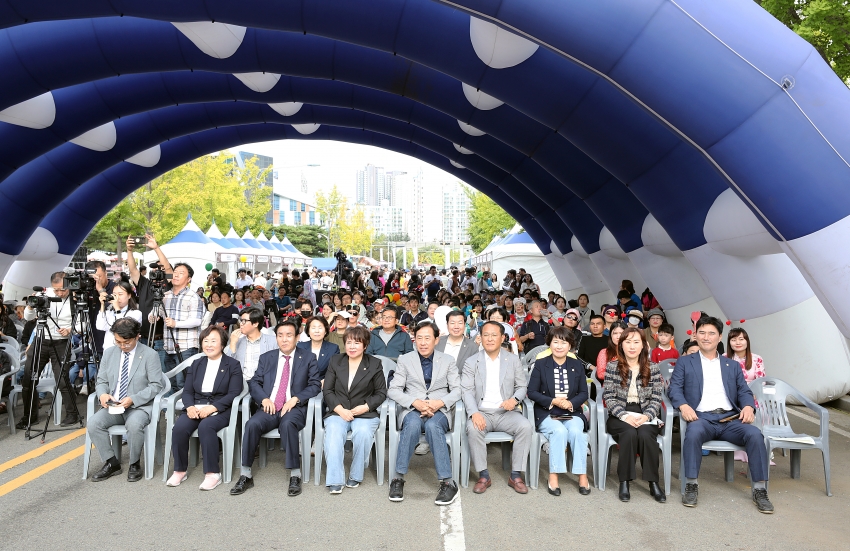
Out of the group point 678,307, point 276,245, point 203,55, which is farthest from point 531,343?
point 276,245

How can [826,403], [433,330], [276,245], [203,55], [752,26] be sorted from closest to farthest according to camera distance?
1. [433,330]
2. [752,26]
3. [826,403]
4. [203,55]
5. [276,245]

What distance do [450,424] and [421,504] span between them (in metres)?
0.76

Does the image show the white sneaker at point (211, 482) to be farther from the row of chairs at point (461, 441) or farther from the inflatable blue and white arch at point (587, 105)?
the inflatable blue and white arch at point (587, 105)

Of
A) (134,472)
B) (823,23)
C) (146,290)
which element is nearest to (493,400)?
(134,472)

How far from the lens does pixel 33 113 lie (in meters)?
10.6

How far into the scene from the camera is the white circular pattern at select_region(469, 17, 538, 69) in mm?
7418

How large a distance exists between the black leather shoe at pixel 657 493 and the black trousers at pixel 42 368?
550 cm

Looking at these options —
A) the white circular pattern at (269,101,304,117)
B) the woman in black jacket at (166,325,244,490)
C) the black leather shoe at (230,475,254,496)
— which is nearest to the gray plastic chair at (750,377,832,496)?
the black leather shoe at (230,475,254,496)

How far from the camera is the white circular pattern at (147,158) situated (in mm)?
16000

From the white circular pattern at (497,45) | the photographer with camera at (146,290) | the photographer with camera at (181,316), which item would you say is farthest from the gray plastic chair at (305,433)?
the white circular pattern at (497,45)

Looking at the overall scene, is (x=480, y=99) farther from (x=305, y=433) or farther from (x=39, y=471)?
(x=39, y=471)

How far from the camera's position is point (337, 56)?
10.2m

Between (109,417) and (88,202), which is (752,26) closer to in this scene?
(109,417)

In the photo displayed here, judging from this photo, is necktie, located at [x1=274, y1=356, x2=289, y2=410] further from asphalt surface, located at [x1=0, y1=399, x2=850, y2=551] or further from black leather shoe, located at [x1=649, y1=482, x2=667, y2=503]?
black leather shoe, located at [x1=649, y1=482, x2=667, y2=503]
